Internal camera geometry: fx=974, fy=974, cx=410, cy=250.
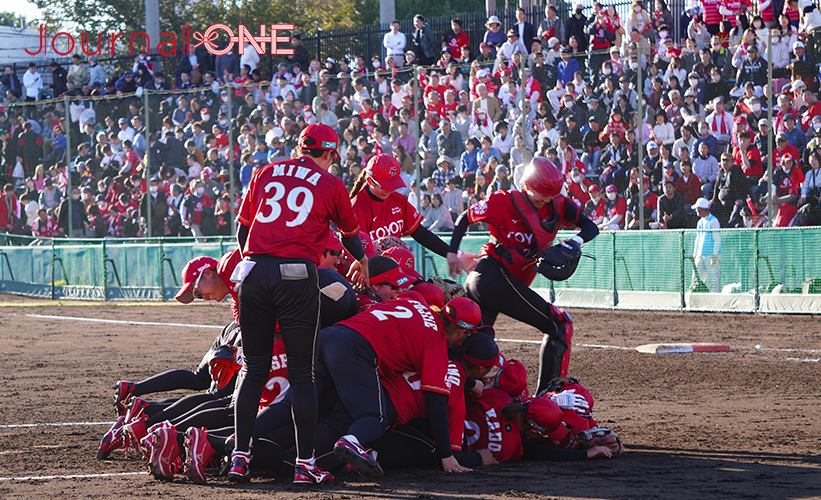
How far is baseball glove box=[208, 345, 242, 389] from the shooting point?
6656mm

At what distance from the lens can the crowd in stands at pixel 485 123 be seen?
1625cm

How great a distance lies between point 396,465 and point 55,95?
25.3 m

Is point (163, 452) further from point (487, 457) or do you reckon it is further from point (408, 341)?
point (487, 457)

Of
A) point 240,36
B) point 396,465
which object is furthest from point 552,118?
point 396,465

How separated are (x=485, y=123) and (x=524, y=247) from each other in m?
11.8

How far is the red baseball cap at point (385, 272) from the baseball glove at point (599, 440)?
1576 millimetres

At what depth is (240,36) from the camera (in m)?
27.0

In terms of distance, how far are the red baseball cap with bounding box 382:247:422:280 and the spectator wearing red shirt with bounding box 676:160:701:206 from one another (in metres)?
10.6

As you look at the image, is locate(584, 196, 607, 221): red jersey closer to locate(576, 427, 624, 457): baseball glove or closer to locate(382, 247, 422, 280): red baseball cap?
locate(382, 247, 422, 280): red baseball cap

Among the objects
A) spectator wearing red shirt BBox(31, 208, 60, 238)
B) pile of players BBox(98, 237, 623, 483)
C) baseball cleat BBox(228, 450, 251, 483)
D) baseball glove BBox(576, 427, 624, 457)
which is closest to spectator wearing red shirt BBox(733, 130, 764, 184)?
pile of players BBox(98, 237, 623, 483)

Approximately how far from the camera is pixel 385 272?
22.2 feet

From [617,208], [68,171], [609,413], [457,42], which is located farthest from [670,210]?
[68,171]

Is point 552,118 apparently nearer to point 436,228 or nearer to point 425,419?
point 436,228

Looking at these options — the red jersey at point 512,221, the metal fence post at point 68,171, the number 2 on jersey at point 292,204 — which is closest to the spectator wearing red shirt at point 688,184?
the red jersey at point 512,221
